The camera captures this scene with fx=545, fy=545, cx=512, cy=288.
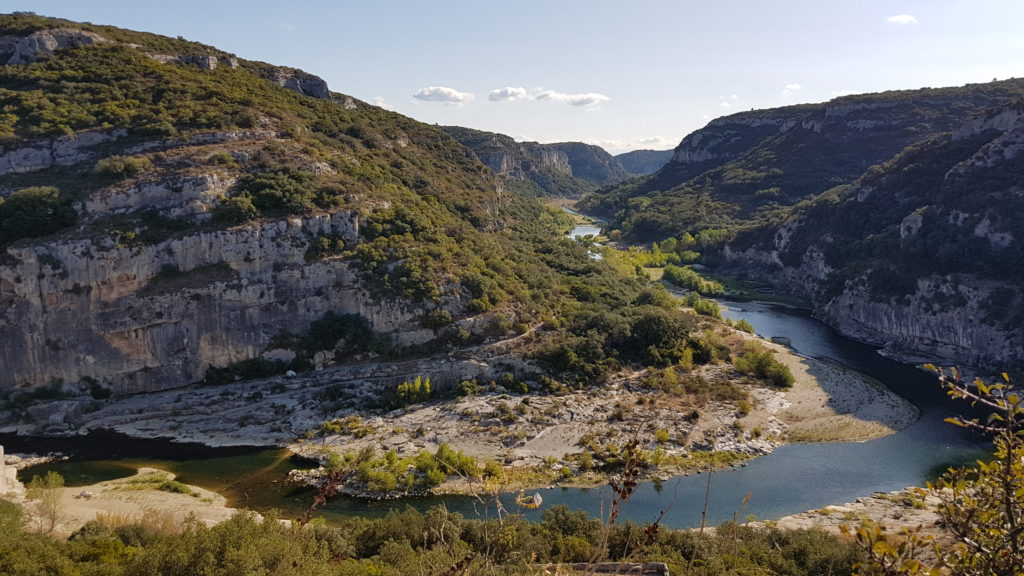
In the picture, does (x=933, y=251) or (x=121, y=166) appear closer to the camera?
(x=121, y=166)

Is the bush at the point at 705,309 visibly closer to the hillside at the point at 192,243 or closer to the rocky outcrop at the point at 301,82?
the hillside at the point at 192,243

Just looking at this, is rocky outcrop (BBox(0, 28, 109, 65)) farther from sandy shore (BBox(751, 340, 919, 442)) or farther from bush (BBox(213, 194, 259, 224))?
sandy shore (BBox(751, 340, 919, 442))

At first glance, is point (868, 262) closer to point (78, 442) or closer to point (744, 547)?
point (744, 547)

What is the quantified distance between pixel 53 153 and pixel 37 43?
18.2 metres

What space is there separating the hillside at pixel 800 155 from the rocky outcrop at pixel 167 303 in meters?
70.4

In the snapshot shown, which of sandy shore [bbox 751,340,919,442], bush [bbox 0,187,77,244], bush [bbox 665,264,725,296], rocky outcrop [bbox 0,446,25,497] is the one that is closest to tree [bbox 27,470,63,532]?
rocky outcrop [bbox 0,446,25,497]

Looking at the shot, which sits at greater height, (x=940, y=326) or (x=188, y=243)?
(x=188, y=243)

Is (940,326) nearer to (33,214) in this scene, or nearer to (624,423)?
(624,423)

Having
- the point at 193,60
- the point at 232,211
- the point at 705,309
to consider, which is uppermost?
the point at 193,60

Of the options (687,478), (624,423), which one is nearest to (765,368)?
(624,423)

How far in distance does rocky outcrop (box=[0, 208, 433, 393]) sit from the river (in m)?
5.83

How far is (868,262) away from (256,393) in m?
60.8

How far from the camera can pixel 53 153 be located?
41938 mm

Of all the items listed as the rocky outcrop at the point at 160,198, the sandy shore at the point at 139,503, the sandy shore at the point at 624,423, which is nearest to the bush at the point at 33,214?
the rocky outcrop at the point at 160,198
